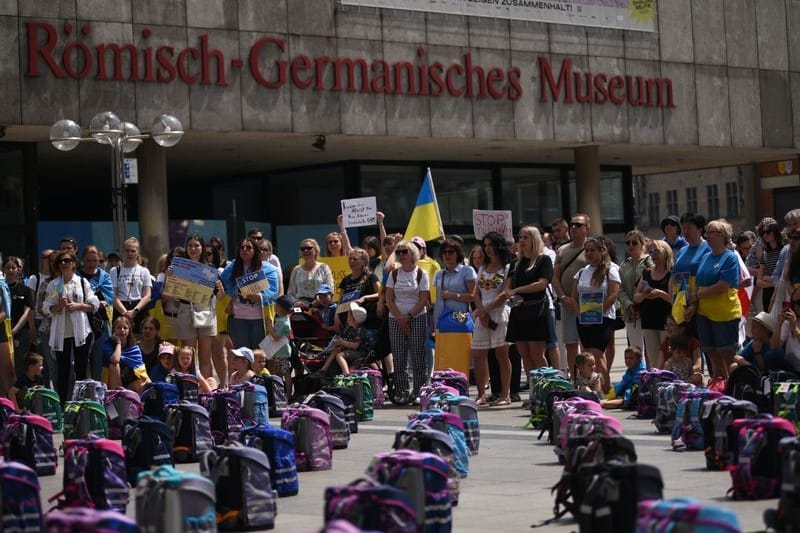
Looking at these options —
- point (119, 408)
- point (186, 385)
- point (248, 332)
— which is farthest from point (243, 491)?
point (248, 332)

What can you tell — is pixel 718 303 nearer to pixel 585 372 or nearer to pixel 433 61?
pixel 585 372

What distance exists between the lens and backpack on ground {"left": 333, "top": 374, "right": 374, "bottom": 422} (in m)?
15.0

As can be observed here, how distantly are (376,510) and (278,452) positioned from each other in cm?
309

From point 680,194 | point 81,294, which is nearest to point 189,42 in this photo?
point 81,294

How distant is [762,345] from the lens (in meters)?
12.9

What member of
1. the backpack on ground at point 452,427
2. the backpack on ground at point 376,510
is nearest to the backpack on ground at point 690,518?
the backpack on ground at point 376,510

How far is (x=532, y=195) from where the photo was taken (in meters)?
37.8

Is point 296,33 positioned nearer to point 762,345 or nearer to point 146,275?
point 146,275

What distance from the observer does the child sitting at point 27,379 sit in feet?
47.8

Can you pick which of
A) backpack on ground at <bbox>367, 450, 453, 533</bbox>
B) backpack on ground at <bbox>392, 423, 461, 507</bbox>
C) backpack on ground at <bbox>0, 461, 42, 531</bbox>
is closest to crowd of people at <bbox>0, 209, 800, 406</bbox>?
backpack on ground at <bbox>392, 423, 461, 507</bbox>

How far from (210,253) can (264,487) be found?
985cm

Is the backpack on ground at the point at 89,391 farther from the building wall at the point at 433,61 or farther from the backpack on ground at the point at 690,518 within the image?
the building wall at the point at 433,61

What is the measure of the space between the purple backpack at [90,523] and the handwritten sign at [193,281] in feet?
35.5

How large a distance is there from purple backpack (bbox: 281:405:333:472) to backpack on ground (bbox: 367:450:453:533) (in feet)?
11.3
